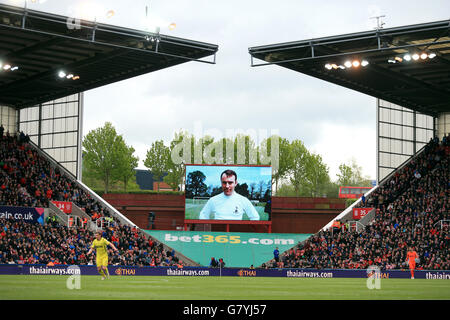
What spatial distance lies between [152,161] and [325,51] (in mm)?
62069

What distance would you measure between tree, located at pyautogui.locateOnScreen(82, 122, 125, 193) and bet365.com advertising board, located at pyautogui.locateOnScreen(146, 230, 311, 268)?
4183 centimetres

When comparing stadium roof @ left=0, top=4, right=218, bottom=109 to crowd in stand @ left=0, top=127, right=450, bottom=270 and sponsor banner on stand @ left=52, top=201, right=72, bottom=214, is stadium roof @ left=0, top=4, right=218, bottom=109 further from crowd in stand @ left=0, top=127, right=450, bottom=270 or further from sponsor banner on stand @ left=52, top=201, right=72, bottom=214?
sponsor banner on stand @ left=52, top=201, right=72, bottom=214

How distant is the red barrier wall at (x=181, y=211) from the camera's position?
228ft

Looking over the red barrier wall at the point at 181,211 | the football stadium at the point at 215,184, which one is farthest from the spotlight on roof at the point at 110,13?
the red barrier wall at the point at 181,211

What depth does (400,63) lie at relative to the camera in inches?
1873

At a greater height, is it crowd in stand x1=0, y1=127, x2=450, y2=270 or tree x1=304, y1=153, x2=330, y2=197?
tree x1=304, y1=153, x2=330, y2=197

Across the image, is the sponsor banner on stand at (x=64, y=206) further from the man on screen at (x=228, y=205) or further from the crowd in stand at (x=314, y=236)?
the man on screen at (x=228, y=205)

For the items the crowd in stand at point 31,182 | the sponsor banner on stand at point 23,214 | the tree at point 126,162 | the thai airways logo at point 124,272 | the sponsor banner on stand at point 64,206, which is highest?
the tree at point 126,162

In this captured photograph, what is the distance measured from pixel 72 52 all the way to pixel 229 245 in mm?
22172

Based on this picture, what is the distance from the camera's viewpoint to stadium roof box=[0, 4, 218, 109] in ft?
129

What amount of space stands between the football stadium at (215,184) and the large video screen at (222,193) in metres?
0.10

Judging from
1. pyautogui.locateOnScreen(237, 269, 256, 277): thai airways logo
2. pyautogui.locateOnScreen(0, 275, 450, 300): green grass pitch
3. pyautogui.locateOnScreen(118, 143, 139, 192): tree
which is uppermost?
pyautogui.locateOnScreen(118, 143, 139, 192): tree

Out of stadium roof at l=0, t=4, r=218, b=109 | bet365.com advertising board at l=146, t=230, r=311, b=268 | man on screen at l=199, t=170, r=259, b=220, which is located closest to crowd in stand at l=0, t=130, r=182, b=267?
bet365.com advertising board at l=146, t=230, r=311, b=268

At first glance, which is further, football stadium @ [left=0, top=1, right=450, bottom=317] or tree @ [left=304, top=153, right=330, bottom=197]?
tree @ [left=304, top=153, right=330, bottom=197]
